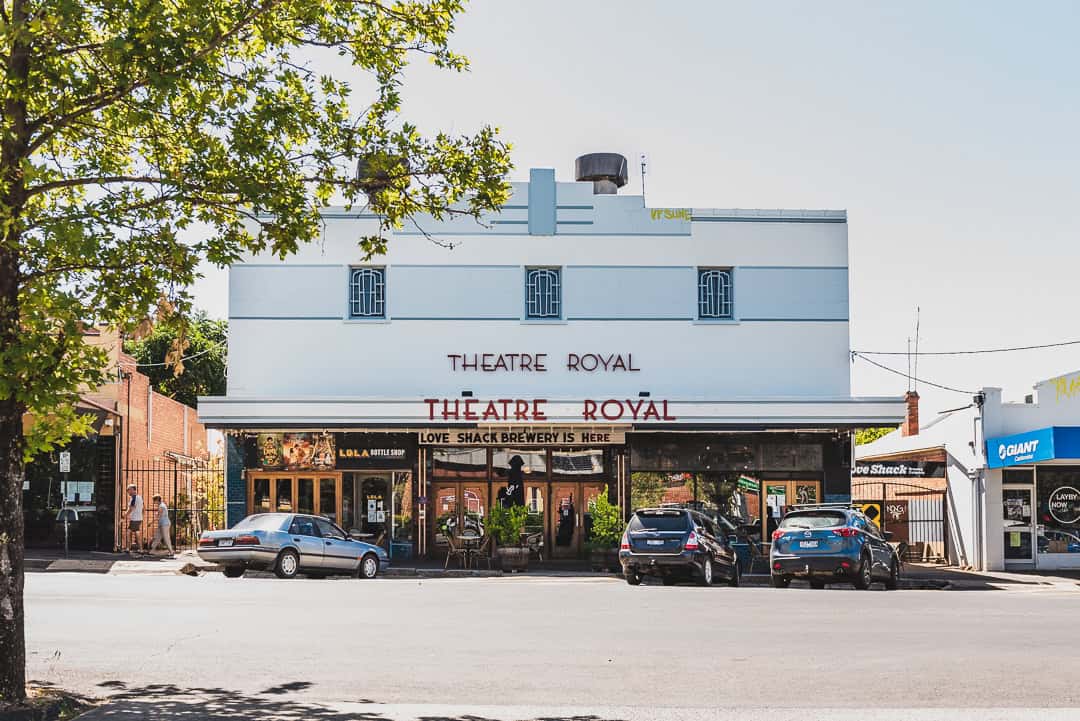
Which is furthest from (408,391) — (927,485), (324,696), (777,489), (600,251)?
(324,696)

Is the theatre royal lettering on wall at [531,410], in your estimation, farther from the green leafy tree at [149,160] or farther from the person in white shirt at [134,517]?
the green leafy tree at [149,160]

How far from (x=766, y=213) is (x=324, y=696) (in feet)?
77.4

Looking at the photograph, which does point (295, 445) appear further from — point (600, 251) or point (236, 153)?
point (236, 153)

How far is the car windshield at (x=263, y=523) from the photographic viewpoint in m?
24.0

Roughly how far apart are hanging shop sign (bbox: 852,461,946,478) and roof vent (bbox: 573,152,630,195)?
32.1 feet

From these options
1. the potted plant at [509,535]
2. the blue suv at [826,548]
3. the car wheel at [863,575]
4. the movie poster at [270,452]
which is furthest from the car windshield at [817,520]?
the movie poster at [270,452]

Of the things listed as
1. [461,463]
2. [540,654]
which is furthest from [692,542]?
[540,654]

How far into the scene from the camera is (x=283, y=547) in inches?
938

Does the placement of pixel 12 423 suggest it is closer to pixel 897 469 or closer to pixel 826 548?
pixel 826 548

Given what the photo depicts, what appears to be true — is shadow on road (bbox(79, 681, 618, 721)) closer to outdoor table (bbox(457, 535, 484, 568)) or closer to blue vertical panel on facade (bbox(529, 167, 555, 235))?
outdoor table (bbox(457, 535, 484, 568))

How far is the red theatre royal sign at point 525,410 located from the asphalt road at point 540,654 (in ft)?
32.9

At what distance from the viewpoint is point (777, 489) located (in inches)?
1227

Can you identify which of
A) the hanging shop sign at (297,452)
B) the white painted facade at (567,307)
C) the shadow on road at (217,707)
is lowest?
the shadow on road at (217,707)

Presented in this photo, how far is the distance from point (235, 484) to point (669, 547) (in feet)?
41.9
